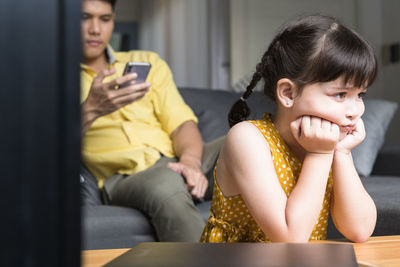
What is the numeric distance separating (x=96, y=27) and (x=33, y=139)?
183 cm

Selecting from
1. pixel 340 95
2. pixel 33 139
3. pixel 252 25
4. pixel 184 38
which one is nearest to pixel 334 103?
pixel 340 95

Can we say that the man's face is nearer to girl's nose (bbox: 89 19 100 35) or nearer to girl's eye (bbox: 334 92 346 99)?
girl's nose (bbox: 89 19 100 35)

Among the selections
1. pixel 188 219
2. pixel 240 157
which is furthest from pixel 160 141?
pixel 240 157

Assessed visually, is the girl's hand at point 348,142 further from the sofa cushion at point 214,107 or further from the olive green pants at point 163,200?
the sofa cushion at point 214,107

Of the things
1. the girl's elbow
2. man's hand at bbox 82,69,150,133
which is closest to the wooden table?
the girl's elbow

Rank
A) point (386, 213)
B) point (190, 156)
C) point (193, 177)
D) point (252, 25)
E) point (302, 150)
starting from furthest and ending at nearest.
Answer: point (252, 25)
point (190, 156)
point (193, 177)
point (386, 213)
point (302, 150)

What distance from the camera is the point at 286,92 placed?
3.25 feet

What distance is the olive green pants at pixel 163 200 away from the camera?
1.49m

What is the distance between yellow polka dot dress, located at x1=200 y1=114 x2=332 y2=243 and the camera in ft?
3.30

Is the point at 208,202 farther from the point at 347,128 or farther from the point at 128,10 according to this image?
the point at 128,10

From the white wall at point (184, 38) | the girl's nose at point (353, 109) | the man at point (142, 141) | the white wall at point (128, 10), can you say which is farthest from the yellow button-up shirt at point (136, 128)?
the white wall at point (128, 10)

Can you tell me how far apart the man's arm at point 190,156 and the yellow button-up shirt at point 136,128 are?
31mm

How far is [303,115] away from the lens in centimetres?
95

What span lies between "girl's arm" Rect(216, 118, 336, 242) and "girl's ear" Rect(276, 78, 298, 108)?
75mm
